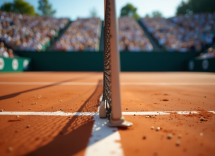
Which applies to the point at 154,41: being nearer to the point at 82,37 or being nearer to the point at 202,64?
the point at 202,64

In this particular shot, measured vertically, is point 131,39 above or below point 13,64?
above

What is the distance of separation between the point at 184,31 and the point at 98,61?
12.8 meters

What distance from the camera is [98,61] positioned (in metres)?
15.3

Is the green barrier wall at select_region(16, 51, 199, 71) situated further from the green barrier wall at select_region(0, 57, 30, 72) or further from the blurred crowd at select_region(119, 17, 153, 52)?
Answer: the blurred crowd at select_region(119, 17, 153, 52)

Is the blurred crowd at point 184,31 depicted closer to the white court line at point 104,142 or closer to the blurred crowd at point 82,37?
the blurred crowd at point 82,37

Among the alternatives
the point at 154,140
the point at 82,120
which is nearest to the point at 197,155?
the point at 154,140

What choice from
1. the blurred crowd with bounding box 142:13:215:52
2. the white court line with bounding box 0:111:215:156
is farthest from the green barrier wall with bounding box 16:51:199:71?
the white court line with bounding box 0:111:215:156

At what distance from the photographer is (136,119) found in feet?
6.48

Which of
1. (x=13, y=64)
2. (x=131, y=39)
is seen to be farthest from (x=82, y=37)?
(x=13, y=64)

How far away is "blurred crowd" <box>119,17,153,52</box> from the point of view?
16219mm

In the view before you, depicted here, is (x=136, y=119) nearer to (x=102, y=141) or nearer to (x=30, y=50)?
(x=102, y=141)

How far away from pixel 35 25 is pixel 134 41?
13579 mm

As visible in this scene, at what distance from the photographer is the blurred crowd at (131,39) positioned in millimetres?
16219

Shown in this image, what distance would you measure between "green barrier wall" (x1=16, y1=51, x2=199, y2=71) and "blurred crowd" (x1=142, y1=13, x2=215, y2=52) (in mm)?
1418
